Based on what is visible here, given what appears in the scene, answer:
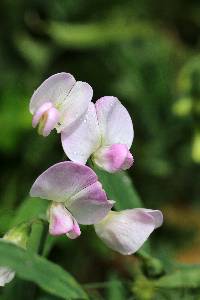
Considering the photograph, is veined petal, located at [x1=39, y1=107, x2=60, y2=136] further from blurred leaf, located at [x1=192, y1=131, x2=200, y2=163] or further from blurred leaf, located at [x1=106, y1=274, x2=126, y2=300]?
blurred leaf, located at [x1=192, y1=131, x2=200, y2=163]

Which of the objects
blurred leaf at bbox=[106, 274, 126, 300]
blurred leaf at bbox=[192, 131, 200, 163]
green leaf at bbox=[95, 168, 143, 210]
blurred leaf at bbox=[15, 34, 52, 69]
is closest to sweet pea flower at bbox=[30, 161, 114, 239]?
green leaf at bbox=[95, 168, 143, 210]

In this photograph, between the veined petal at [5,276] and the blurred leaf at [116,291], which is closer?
the veined petal at [5,276]

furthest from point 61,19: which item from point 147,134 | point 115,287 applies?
point 115,287

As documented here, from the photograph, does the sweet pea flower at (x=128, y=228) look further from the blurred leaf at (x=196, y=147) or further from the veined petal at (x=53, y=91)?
the blurred leaf at (x=196, y=147)

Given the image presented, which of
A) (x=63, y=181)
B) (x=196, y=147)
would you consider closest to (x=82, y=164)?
(x=63, y=181)

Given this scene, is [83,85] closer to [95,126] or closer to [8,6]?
[95,126]

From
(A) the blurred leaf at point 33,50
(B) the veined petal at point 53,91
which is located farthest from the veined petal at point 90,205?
(A) the blurred leaf at point 33,50
